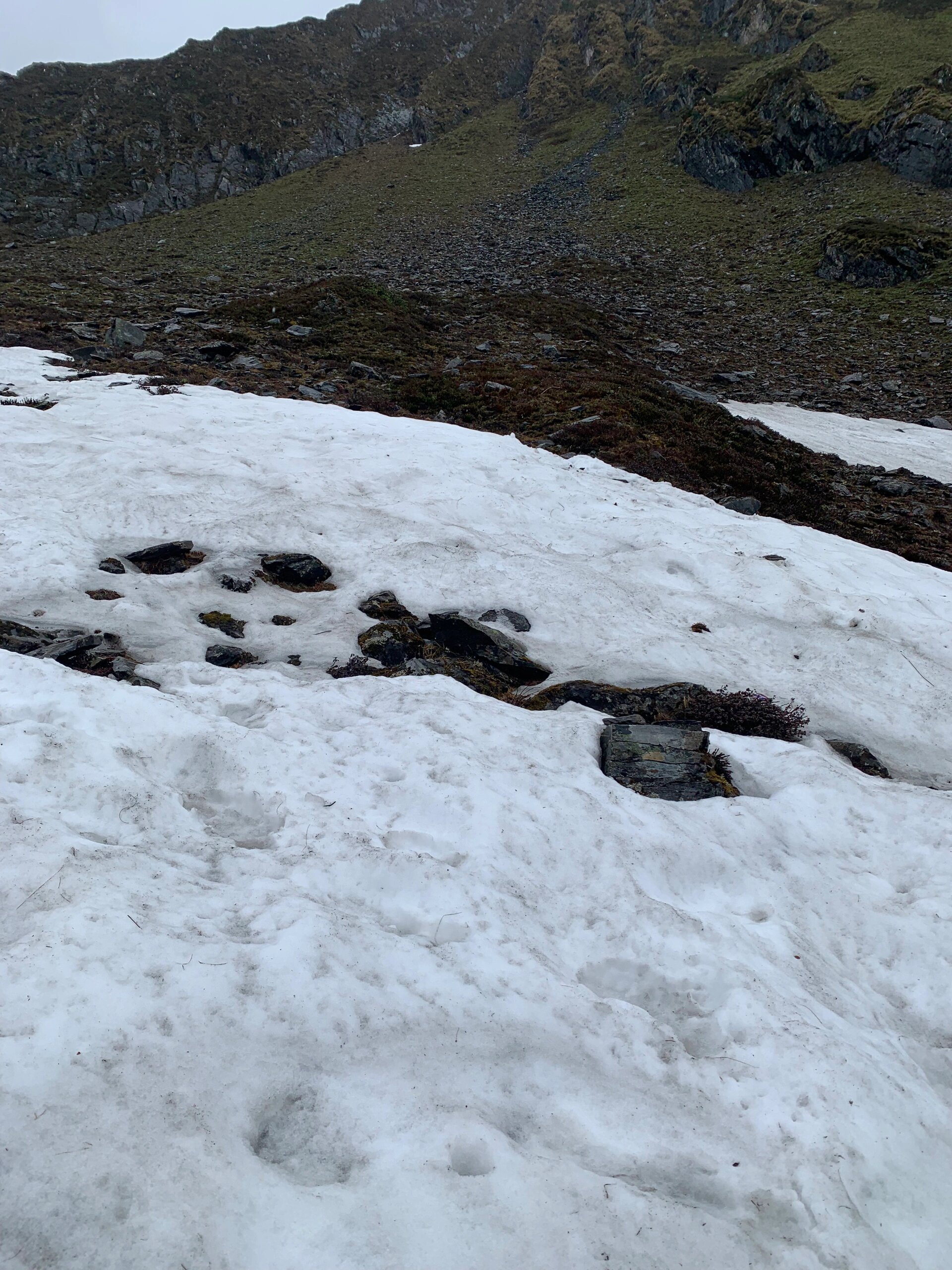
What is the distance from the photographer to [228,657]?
7.91 metres

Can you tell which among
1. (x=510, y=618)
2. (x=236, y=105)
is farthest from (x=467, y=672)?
(x=236, y=105)

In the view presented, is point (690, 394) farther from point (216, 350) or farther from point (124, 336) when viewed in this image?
point (124, 336)

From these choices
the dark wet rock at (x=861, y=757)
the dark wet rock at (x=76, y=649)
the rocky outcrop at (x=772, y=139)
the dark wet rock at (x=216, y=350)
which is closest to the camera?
the dark wet rock at (x=76, y=649)

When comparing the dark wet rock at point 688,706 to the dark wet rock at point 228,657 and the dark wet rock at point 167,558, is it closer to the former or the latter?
the dark wet rock at point 228,657

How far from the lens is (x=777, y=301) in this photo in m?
39.4

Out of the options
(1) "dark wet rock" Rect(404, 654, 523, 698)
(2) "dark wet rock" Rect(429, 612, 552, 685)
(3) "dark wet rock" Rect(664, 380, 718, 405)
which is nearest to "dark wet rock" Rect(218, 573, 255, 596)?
(2) "dark wet rock" Rect(429, 612, 552, 685)

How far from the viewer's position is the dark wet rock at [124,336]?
19.9m

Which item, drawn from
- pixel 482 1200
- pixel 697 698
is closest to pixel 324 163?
pixel 697 698

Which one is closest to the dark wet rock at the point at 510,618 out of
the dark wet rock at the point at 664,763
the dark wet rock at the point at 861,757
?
the dark wet rock at the point at 664,763

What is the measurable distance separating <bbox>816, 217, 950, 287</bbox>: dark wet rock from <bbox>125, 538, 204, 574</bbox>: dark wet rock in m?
44.3

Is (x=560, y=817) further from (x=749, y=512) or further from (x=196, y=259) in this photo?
(x=196, y=259)

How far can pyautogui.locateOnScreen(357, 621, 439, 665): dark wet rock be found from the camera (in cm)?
834

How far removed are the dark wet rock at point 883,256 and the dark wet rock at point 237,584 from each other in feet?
145

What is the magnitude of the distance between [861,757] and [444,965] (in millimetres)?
5740
